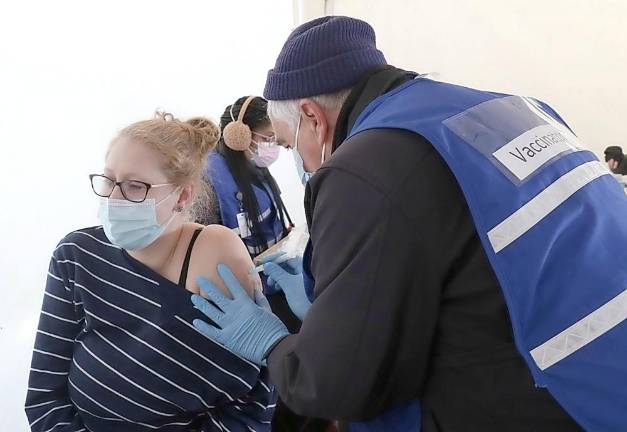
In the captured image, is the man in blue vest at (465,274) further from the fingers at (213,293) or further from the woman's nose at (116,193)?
the woman's nose at (116,193)

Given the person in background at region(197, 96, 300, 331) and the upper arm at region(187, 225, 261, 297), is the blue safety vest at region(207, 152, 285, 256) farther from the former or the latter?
the upper arm at region(187, 225, 261, 297)

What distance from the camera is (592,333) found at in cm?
61

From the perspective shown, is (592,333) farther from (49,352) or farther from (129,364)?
(49,352)

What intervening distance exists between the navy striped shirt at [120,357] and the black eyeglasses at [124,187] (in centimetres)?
12

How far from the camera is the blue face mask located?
3.41 feet

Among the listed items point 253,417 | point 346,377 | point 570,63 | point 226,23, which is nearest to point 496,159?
point 346,377

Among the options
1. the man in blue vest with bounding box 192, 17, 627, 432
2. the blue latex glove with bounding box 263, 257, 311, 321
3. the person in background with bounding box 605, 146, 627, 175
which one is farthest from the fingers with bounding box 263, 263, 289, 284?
the person in background with bounding box 605, 146, 627, 175

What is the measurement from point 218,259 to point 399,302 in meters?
0.58

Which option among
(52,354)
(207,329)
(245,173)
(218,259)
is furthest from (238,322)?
(245,173)

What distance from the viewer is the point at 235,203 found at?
1.94m

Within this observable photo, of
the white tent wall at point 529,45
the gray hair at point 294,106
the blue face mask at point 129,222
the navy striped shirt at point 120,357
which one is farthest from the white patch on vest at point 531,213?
the white tent wall at point 529,45

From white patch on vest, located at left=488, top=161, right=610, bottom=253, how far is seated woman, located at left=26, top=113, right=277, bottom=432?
639 millimetres

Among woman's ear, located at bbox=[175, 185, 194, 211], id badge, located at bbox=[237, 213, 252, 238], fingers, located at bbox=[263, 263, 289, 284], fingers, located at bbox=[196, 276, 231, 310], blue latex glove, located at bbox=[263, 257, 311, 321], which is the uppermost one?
woman's ear, located at bbox=[175, 185, 194, 211]

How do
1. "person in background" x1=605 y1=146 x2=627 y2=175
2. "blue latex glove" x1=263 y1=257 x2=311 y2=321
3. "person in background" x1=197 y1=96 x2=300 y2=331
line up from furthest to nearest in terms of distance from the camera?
1. "person in background" x1=605 y1=146 x2=627 y2=175
2. "person in background" x1=197 y1=96 x2=300 y2=331
3. "blue latex glove" x1=263 y1=257 x2=311 y2=321
